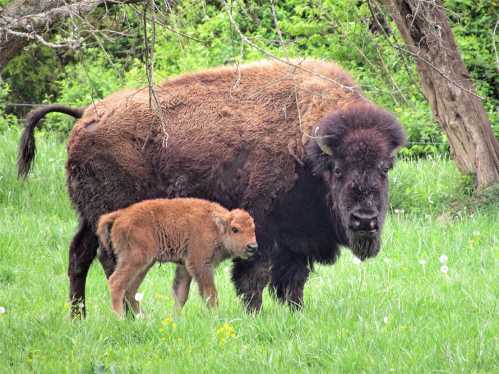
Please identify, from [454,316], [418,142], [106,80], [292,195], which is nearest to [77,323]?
[292,195]

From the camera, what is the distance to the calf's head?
6689 mm

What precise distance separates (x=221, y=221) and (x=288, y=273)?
0.85m

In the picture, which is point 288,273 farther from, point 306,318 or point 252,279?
point 306,318

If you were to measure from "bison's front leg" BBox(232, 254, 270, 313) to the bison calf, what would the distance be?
0.30 m

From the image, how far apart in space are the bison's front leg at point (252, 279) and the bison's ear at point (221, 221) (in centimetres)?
49

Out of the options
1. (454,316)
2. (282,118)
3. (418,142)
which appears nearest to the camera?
(454,316)

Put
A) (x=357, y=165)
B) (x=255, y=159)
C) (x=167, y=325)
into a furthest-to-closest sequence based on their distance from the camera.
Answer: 1. (x=255, y=159)
2. (x=357, y=165)
3. (x=167, y=325)

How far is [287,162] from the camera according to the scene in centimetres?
718

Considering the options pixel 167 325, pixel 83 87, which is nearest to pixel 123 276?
pixel 167 325

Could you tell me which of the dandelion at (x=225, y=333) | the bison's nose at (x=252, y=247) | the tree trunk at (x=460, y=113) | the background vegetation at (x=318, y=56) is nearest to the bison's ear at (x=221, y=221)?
the bison's nose at (x=252, y=247)

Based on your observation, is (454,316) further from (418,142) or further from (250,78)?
(418,142)

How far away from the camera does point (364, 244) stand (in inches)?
273

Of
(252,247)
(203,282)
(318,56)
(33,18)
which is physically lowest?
(203,282)

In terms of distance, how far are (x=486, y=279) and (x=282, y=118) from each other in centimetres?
201
